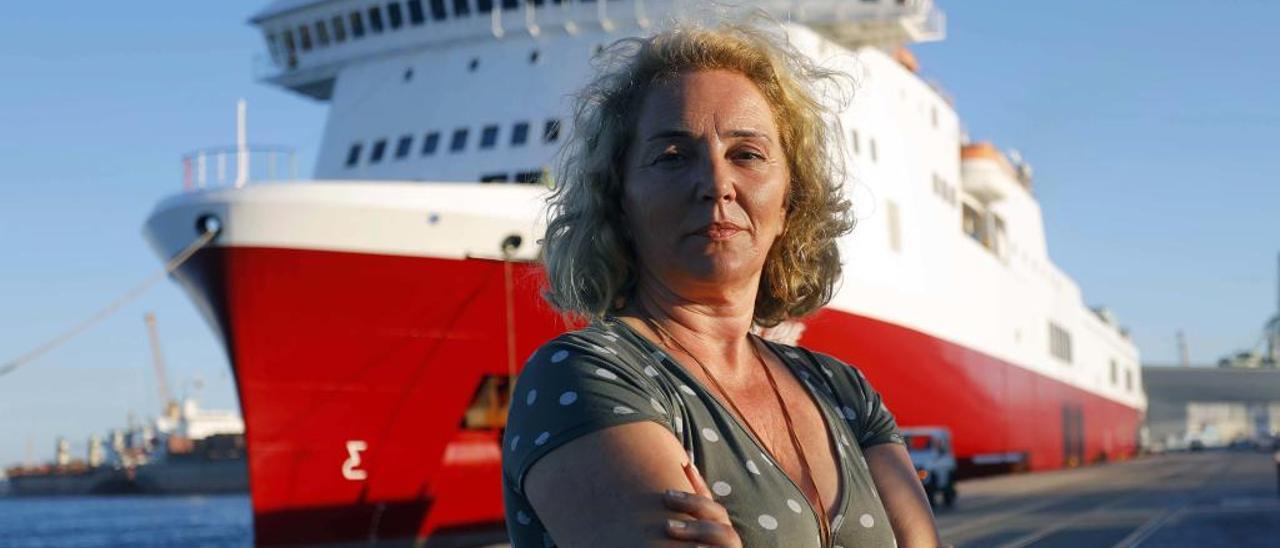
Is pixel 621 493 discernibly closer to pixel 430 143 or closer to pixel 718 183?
pixel 718 183

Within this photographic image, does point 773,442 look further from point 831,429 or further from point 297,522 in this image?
point 297,522

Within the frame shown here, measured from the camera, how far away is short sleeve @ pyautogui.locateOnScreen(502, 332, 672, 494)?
161cm

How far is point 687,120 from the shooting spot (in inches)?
76.7

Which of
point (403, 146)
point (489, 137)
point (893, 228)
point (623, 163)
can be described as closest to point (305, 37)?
point (403, 146)

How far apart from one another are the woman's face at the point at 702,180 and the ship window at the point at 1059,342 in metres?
35.3

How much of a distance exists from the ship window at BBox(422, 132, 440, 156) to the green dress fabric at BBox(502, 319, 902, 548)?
16399mm

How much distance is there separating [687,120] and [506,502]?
1.83 feet

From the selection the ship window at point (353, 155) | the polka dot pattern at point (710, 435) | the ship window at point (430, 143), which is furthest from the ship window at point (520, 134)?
the polka dot pattern at point (710, 435)

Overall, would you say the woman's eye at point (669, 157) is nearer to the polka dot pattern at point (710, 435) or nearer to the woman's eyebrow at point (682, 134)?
the woman's eyebrow at point (682, 134)

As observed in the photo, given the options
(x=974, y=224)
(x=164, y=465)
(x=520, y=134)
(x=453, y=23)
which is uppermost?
(x=453, y=23)

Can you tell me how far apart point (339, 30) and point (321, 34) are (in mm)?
424

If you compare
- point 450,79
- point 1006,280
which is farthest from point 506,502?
point 1006,280

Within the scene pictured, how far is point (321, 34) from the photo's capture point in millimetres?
20047

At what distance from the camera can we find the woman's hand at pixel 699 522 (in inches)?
61.1
